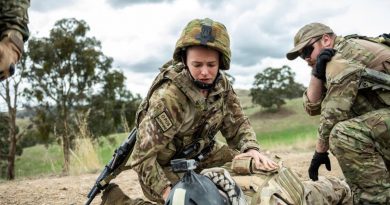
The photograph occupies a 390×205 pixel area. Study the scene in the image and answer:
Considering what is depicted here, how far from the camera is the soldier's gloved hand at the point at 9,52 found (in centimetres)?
265

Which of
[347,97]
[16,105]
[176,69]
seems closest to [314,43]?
[347,97]

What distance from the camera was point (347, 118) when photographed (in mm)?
4059

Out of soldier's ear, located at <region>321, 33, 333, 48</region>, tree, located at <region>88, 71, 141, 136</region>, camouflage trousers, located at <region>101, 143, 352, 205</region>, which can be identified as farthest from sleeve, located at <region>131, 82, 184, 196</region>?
tree, located at <region>88, 71, 141, 136</region>

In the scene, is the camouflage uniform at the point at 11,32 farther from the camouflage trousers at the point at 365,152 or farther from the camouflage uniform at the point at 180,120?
the camouflage trousers at the point at 365,152

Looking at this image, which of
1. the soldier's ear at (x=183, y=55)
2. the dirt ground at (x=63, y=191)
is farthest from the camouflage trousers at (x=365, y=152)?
the dirt ground at (x=63, y=191)

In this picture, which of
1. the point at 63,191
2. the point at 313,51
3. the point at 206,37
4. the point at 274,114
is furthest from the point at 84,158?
the point at 274,114

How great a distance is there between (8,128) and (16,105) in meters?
1.54

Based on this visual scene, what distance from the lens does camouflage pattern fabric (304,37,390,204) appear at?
3.85m

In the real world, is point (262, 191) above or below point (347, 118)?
below

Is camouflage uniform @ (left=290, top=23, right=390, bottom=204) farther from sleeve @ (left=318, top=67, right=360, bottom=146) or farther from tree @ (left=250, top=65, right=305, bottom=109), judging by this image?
tree @ (left=250, top=65, right=305, bottom=109)

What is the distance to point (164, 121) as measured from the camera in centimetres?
348

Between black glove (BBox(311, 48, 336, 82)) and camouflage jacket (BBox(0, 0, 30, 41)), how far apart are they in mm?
2278

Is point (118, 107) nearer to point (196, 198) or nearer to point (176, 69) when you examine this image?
point (176, 69)

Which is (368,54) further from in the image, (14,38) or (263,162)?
(14,38)
